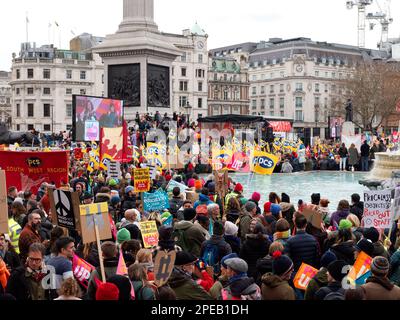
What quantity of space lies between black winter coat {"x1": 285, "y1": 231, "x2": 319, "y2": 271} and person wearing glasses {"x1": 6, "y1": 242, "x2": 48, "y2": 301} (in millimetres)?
3168

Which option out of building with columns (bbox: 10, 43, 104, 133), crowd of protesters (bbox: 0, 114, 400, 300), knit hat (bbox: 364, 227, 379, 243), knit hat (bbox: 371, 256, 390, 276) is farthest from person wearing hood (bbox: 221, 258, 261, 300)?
building with columns (bbox: 10, 43, 104, 133)

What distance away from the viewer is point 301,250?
8352mm

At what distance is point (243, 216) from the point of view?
10484 mm

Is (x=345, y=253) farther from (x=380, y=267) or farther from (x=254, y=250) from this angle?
(x=380, y=267)

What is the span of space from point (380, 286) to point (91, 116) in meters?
16.9

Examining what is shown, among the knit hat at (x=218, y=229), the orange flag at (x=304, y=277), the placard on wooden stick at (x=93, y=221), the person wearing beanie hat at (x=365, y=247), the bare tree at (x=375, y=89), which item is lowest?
the orange flag at (x=304, y=277)

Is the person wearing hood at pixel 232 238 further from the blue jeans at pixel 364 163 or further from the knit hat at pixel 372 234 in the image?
the blue jeans at pixel 364 163

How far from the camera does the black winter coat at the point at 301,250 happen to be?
8336mm

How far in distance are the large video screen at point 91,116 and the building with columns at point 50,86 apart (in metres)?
69.4

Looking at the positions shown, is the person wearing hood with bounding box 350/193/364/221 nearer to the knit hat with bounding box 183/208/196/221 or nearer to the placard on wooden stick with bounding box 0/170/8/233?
the knit hat with bounding box 183/208/196/221

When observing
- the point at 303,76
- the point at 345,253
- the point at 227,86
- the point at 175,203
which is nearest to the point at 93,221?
the point at 345,253

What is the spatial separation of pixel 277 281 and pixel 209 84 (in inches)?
4023

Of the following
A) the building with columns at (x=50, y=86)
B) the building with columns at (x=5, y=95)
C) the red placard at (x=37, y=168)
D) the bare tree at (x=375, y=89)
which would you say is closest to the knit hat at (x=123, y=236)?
the red placard at (x=37, y=168)
